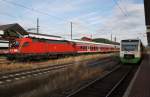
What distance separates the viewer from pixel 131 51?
86.4 feet

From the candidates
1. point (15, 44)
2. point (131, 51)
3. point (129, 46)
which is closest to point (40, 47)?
point (15, 44)

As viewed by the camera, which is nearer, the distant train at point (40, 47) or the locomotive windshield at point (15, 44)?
the distant train at point (40, 47)

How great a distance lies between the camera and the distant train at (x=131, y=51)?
26.2 m

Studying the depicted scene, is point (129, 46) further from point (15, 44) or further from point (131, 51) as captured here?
point (15, 44)

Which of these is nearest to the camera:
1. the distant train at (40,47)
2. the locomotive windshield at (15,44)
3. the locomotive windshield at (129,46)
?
the distant train at (40,47)

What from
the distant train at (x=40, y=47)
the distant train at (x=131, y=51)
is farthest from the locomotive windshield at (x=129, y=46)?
the distant train at (x=40, y=47)

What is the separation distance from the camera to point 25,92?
1074 centimetres

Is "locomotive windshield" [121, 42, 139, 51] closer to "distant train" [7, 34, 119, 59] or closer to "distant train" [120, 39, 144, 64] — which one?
"distant train" [120, 39, 144, 64]

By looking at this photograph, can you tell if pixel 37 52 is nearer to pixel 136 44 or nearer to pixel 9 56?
pixel 9 56

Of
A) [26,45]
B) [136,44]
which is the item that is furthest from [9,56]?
[136,44]

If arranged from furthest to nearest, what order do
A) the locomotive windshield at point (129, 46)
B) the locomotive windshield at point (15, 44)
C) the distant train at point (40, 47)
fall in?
the locomotive windshield at point (129, 46) < the locomotive windshield at point (15, 44) < the distant train at point (40, 47)

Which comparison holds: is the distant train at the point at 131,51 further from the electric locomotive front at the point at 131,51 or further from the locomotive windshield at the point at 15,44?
the locomotive windshield at the point at 15,44

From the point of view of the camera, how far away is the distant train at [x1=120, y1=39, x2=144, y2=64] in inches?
1031

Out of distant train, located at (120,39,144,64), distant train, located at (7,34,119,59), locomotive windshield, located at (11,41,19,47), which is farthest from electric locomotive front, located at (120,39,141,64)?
locomotive windshield, located at (11,41,19,47)
